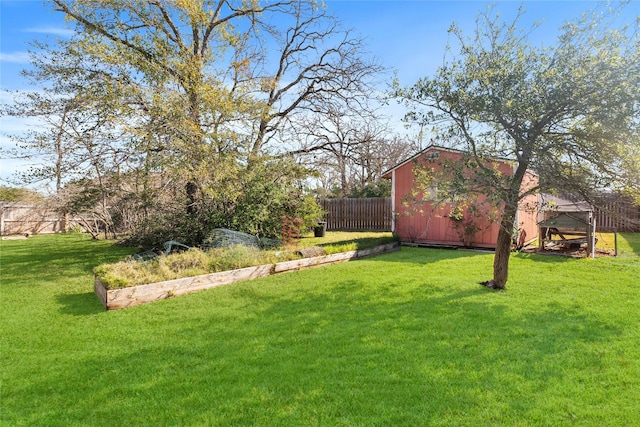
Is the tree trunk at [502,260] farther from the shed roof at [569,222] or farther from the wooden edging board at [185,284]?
the shed roof at [569,222]

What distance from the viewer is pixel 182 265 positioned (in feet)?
21.1

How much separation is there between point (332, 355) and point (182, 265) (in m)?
4.17

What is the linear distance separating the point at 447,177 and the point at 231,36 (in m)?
9.08

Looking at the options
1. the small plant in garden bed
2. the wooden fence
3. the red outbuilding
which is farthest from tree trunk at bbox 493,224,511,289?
the wooden fence

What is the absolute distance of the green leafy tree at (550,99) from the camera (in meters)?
4.29

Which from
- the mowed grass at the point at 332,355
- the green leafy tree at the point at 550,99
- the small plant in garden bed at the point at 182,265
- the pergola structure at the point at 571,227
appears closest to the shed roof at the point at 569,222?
the pergola structure at the point at 571,227

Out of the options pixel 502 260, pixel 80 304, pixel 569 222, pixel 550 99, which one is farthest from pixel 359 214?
pixel 80 304

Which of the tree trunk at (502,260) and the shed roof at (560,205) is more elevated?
the shed roof at (560,205)

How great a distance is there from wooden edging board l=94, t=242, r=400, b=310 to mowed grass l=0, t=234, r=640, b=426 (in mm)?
225

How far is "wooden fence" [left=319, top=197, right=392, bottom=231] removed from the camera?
1653 centimetres

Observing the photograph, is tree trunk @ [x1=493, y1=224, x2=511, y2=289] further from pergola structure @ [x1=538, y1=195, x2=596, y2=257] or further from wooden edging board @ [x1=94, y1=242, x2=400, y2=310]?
wooden edging board @ [x1=94, y1=242, x2=400, y2=310]

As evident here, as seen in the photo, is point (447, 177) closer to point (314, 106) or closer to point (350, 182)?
point (314, 106)

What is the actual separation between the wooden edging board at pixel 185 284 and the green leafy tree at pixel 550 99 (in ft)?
14.1

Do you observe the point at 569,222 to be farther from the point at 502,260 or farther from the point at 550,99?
the point at 550,99
